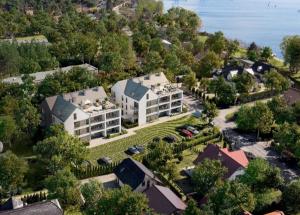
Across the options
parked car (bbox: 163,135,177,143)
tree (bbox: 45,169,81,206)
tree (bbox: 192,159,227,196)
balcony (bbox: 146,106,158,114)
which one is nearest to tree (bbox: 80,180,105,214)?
tree (bbox: 45,169,81,206)

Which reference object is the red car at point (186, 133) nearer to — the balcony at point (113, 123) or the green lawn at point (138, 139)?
the green lawn at point (138, 139)

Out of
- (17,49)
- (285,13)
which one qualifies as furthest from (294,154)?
(285,13)

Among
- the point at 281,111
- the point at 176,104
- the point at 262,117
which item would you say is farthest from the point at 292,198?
the point at 176,104

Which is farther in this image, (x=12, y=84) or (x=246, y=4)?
(x=246, y=4)

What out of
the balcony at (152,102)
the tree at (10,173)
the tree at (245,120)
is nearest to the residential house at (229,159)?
the tree at (245,120)

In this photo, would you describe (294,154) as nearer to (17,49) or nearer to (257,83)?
(257,83)

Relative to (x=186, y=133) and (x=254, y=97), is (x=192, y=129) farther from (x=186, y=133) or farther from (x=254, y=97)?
(x=254, y=97)
